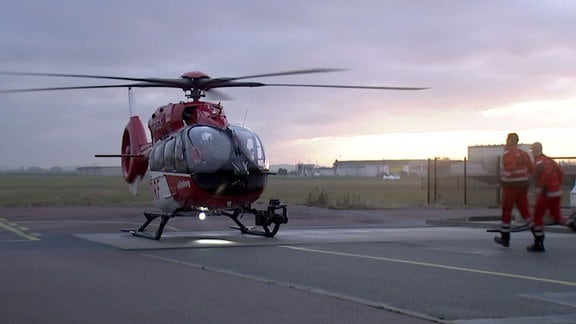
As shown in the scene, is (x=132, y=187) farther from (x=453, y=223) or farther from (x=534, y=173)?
(x=534, y=173)

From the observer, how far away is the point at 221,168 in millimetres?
Answer: 15391

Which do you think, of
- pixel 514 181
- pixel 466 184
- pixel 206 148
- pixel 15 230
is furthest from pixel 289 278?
pixel 466 184

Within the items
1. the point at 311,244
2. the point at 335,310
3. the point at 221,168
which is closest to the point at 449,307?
the point at 335,310

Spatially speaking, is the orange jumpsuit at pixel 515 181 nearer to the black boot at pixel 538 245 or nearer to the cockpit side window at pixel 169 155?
the black boot at pixel 538 245

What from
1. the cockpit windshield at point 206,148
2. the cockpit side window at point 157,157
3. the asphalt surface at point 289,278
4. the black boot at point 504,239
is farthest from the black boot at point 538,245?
the cockpit side window at point 157,157

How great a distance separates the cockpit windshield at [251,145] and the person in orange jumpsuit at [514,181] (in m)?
5.37

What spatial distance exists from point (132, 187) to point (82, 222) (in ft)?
9.22

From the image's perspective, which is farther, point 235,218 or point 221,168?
point 235,218

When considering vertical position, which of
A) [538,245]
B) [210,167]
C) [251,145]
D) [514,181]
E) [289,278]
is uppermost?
[251,145]

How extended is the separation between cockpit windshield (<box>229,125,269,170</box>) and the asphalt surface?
183cm

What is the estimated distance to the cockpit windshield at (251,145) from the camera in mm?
15875

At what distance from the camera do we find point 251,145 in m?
16.0

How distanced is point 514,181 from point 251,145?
5.86 m

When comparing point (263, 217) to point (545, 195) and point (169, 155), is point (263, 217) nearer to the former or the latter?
point (169, 155)
